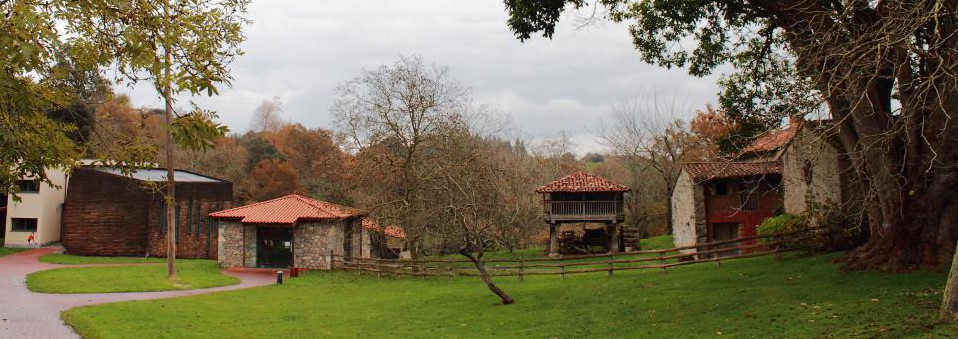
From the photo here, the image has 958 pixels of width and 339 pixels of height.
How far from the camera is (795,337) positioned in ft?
34.6

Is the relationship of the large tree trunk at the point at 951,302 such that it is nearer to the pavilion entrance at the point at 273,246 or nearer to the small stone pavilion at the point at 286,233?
the small stone pavilion at the point at 286,233

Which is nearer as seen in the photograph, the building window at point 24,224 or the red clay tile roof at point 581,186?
Answer: the red clay tile roof at point 581,186

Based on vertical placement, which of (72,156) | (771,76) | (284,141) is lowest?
(72,156)

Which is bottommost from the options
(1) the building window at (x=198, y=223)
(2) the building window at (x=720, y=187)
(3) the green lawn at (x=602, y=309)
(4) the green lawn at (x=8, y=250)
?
(3) the green lawn at (x=602, y=309)

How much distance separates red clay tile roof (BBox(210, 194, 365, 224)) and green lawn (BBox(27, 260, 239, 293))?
3.20 meters

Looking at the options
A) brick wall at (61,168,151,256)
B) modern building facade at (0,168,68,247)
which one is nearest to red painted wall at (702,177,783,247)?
brick wall at (61,168,151,256)

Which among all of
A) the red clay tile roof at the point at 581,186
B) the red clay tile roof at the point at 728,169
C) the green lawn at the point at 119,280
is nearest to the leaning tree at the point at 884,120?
the red clay tile roof at the point at 728,169

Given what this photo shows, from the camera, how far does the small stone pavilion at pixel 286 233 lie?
32.1m

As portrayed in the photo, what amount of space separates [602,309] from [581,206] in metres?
23.2

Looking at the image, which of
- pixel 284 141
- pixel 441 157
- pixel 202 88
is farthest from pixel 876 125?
pixel 284 141

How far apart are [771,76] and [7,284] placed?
28.3 m

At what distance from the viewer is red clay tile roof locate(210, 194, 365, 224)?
31.5m

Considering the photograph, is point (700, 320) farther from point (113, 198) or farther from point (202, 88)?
point (113, 198)

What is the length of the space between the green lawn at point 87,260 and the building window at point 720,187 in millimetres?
31411
